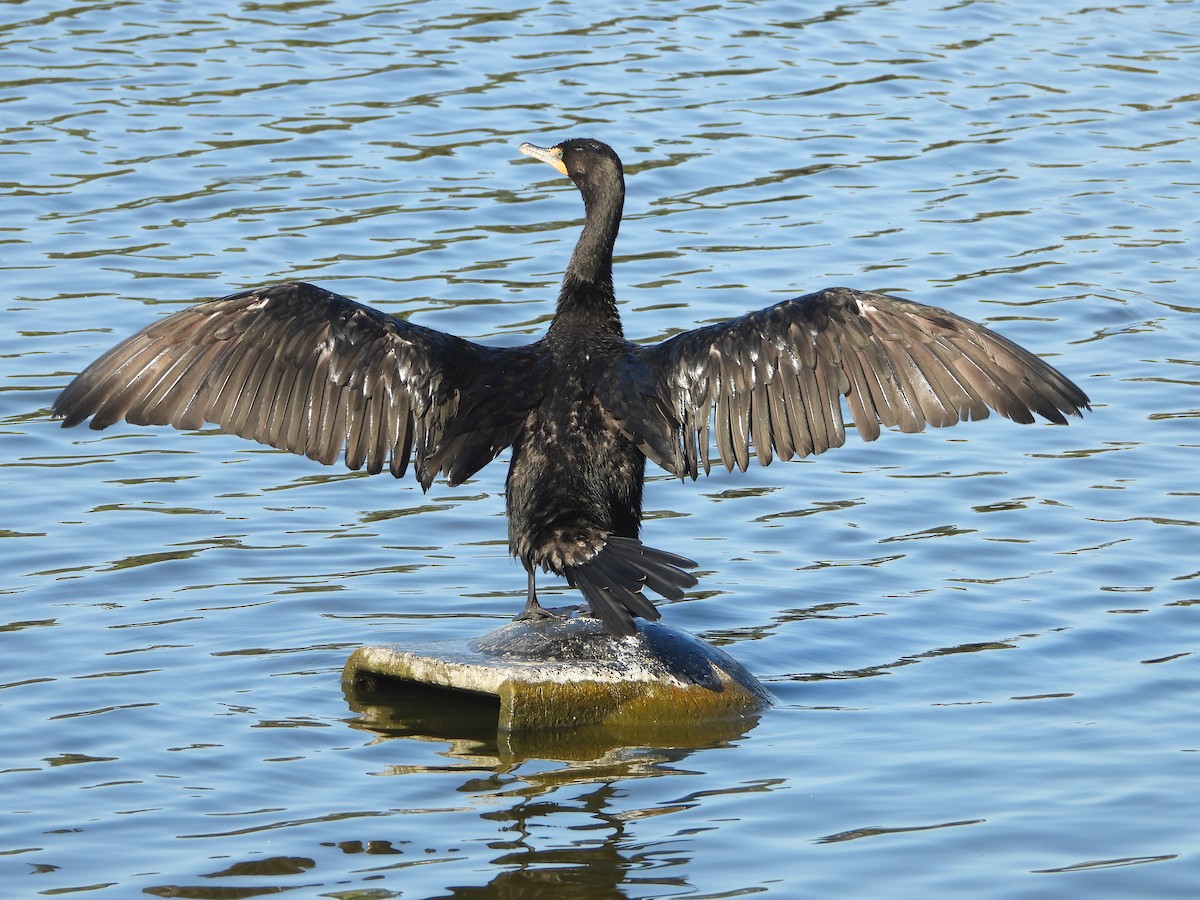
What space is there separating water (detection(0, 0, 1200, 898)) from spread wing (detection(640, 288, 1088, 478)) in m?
1.03

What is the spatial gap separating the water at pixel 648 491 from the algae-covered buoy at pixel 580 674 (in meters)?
0.13

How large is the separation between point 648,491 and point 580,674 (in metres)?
2.78

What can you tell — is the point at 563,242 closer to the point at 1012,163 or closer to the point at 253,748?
the point at 1012,163

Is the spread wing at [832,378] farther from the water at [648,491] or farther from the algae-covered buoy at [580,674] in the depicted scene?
the water at [648,491]

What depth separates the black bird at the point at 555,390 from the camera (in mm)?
7000

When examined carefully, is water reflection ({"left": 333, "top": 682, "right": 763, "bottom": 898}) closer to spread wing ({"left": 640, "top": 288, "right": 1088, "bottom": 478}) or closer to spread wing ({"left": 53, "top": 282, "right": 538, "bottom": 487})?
spread wing ({"left": 53, "top": 282, "right": 538, "bottom": 487})

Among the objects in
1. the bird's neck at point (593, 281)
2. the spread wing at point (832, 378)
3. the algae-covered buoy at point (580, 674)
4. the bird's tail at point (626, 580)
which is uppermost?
the bird's neck at point (593, 281)

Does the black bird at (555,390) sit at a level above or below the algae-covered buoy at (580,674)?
above

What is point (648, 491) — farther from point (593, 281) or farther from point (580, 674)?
point (580, 674)

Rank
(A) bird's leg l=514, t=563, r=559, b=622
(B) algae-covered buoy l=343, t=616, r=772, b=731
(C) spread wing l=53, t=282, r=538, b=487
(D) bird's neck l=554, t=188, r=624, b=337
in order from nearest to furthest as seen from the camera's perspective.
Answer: (B) algae-covered buoy l=343, t=616, r=772, b=731 < (C) spread wing l=53, t=282, r=538, b=487 < (A) bird's leg l=514, t=563, r=559, b=622 < (D) bird's neck l=554, t=188, r=624, b=337

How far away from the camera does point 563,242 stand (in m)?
12.4

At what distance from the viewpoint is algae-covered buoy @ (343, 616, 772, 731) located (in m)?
6.92

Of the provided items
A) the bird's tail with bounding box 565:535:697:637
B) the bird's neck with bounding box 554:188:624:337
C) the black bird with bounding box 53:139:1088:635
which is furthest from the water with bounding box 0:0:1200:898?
the bird's neck with bounding box 554:188:624:337

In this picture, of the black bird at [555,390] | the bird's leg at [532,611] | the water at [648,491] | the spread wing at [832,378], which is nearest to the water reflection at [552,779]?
the water at [648,491]
